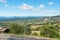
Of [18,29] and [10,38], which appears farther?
[18,29]

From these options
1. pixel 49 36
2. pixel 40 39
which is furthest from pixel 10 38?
pixel 49 36

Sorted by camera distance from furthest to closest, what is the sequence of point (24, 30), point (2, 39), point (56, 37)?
1. point (24, 30)
2. point (56, 37)
3. point (2, 39)

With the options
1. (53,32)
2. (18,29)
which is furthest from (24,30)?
(53,32)

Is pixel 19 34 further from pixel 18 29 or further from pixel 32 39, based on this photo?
pixel 32 39

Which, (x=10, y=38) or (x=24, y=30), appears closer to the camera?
(x=10, y=38)

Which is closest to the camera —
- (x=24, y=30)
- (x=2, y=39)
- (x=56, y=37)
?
(x=2, y=39)

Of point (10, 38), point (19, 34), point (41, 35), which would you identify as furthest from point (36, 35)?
point (10, 38)

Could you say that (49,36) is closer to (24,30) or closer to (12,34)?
(24,30)
